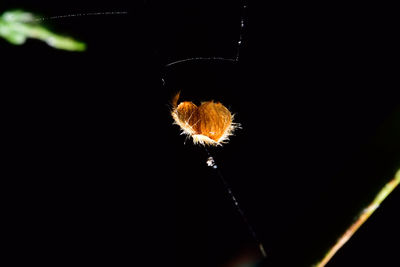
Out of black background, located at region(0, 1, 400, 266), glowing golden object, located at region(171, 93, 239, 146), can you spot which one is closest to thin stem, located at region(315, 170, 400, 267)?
black background, located at region(0, 1, 400, 266)

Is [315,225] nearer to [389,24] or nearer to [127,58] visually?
[127,58]

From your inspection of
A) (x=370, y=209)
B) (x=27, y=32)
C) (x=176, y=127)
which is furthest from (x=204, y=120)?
(x=370, y=209)

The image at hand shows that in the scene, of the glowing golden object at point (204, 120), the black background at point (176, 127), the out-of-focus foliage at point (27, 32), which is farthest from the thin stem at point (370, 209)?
the out-of-focus foliage at point (27, 32)

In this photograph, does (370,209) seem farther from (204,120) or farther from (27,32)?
(27,32)

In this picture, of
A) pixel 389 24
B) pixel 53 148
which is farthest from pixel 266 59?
pixel 53 148

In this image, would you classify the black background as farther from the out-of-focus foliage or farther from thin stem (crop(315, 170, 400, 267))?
thin stem (crop(315, 170, 400, 267))

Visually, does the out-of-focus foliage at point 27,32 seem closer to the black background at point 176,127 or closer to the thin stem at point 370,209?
the black background at point 176,127
